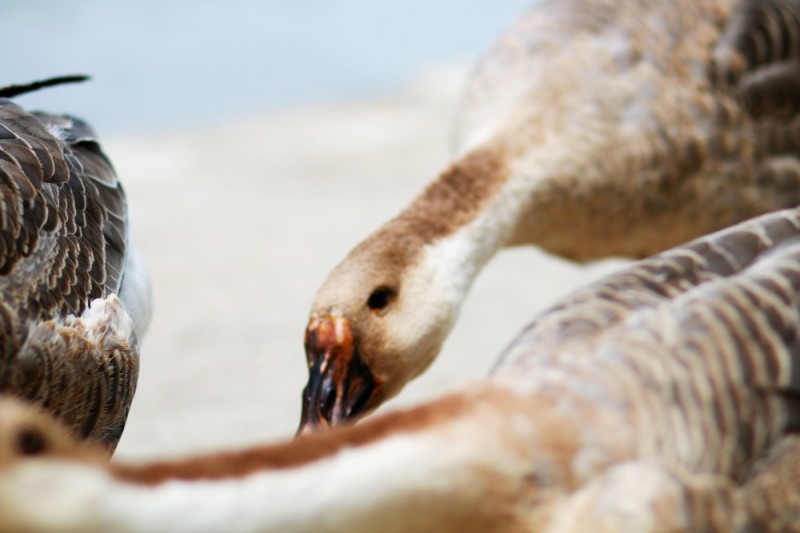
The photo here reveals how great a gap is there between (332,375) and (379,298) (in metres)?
0.28

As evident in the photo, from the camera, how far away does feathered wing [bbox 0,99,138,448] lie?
217 cm

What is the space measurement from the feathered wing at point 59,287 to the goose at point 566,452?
907 millimetres

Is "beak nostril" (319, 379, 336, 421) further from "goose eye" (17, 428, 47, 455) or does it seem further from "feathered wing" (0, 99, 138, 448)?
"goose eye" (17, 428, 47, 455)

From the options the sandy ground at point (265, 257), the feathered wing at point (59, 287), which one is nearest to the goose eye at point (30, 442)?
the feathered wing at point (59, 287)

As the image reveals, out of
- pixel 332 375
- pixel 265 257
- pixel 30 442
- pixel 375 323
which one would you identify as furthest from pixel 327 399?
pixel 265 257

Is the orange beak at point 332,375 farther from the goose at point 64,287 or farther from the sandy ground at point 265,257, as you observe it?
the sandy ground at point 265,257

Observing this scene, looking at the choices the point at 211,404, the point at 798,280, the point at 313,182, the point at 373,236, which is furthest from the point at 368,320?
the point at 313,182

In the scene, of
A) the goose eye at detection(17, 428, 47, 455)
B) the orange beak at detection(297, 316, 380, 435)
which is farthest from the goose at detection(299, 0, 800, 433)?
the goose eye at detection(17, 428, 47, 455)

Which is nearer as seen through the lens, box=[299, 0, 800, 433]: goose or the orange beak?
the orange beak

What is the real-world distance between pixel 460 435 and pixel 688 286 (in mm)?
615

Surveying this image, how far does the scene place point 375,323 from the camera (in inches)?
110

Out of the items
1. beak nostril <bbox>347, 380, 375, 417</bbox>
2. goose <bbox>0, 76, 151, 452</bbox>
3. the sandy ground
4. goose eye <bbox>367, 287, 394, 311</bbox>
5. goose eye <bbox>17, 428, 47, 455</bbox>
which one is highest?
goose eye <bbox>17, 428, 47, 455</bbox>

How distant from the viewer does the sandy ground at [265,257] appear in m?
4.79

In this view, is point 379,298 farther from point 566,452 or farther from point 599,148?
point 566,452
